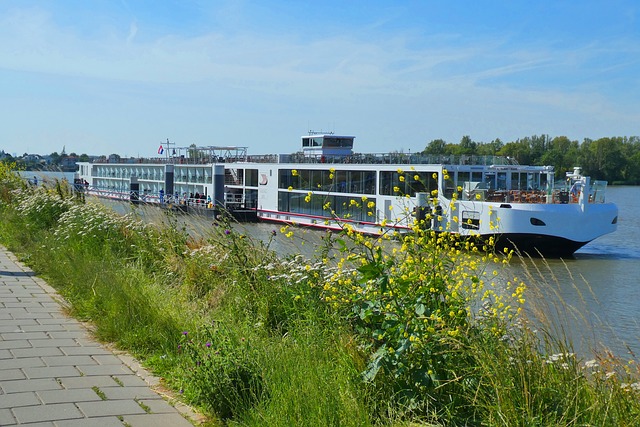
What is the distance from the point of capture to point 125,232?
32.1 feet

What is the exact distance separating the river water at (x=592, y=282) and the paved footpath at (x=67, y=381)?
7.09 feet

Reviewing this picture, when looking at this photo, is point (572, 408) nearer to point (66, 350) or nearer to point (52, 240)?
point (66, 350)

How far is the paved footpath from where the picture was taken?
12.9ft

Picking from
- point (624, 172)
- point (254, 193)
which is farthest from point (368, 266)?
point (624, 172)

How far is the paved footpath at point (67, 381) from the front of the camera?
12.9ft

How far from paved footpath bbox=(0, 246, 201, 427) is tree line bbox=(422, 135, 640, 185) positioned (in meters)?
68.3

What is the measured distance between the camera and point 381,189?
3147cm

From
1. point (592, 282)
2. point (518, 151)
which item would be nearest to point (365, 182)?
point (592, 282)

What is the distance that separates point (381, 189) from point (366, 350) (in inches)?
1087

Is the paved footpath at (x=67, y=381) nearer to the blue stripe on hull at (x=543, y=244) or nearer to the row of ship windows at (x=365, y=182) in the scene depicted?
the blue stripe on hull at (x=543, y=244)

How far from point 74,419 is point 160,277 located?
4.13 meters

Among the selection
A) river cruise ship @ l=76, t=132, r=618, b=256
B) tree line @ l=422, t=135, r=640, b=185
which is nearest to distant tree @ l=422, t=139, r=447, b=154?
tree line @ l=422, t=135, r=640, b=185

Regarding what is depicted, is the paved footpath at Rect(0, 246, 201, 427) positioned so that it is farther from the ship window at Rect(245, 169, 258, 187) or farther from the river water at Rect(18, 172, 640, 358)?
the ship window at Rect(245, 169, 258, 187)

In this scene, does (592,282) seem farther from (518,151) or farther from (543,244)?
(518,151)
